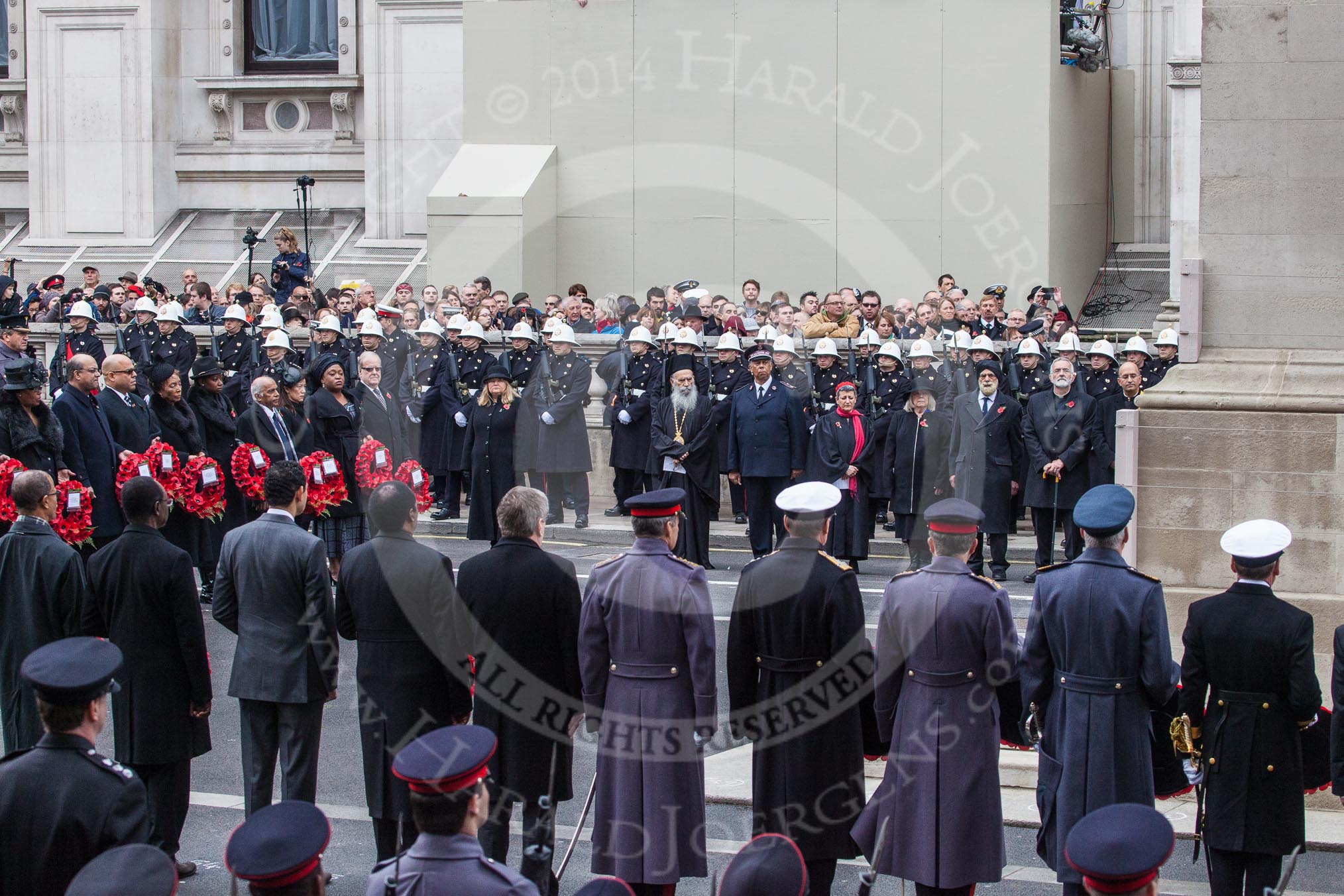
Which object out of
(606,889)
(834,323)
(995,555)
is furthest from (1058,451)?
(606,889)

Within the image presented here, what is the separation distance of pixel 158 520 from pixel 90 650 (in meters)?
2.25

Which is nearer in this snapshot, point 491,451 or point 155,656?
point 155,656

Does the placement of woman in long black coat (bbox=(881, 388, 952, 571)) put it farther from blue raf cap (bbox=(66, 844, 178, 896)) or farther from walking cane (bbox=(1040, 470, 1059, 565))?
blue raf cap (bbox=(66, 844, 178, 896))

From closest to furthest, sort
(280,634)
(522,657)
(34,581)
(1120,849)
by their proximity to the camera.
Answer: (1120,849)
(522,657)
(280,634)
(34,581)

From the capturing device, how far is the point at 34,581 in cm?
768

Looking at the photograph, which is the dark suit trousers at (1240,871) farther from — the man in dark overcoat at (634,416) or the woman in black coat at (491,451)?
the man in dark overcoat at (634,416)

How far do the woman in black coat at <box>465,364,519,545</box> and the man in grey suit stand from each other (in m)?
7.89

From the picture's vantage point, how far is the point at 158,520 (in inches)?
296

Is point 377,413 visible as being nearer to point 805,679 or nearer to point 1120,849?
point 805,679

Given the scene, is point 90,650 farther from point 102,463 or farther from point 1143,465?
point 102,463

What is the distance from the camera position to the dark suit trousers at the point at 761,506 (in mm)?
15078

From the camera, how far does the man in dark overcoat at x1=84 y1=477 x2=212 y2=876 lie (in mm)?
7332

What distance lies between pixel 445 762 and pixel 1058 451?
10.6 meters

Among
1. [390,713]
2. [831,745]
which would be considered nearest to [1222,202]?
[831,745]
